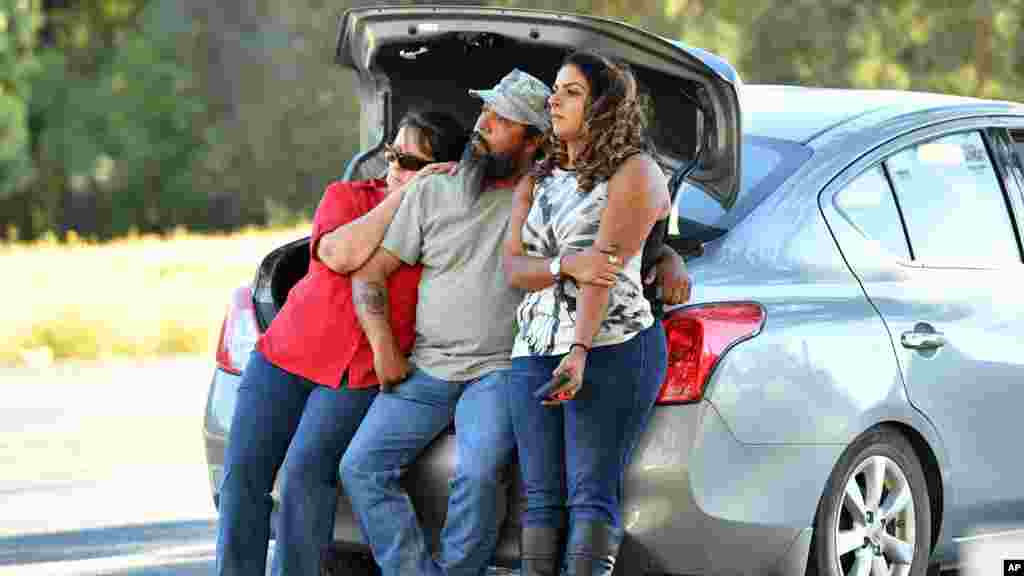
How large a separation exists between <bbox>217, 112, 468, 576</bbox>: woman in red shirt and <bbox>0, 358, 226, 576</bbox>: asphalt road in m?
1.76

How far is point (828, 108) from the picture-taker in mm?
6695

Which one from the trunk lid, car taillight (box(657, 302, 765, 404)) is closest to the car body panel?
the trunk lid

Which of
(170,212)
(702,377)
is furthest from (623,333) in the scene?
(170,212)

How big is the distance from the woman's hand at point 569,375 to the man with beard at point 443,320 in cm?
31

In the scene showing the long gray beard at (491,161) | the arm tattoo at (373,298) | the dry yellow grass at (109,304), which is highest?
the long gray beard at (491,161)

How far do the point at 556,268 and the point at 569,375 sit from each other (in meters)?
0.29

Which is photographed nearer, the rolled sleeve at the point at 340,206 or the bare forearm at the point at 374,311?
the bare forearm at the point at 374,311

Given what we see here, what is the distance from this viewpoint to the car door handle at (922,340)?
622 centimetres

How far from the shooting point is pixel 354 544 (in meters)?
6.34

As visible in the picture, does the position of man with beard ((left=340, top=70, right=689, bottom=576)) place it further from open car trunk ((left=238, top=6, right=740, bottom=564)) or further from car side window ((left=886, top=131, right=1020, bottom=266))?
car side window ((left=886, top=131, right=1020, bottom=266))

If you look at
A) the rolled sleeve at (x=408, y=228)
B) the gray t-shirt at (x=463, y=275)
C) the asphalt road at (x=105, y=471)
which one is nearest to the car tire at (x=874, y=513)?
the gray t-shirt at (x=463, y=275)

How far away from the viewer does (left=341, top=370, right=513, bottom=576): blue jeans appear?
582 cm

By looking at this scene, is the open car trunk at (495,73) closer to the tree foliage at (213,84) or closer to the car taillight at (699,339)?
the car taillight at (699,339)

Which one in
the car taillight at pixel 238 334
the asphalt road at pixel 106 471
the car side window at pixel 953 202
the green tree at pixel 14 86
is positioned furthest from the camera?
the green tree at pixel 14 86
